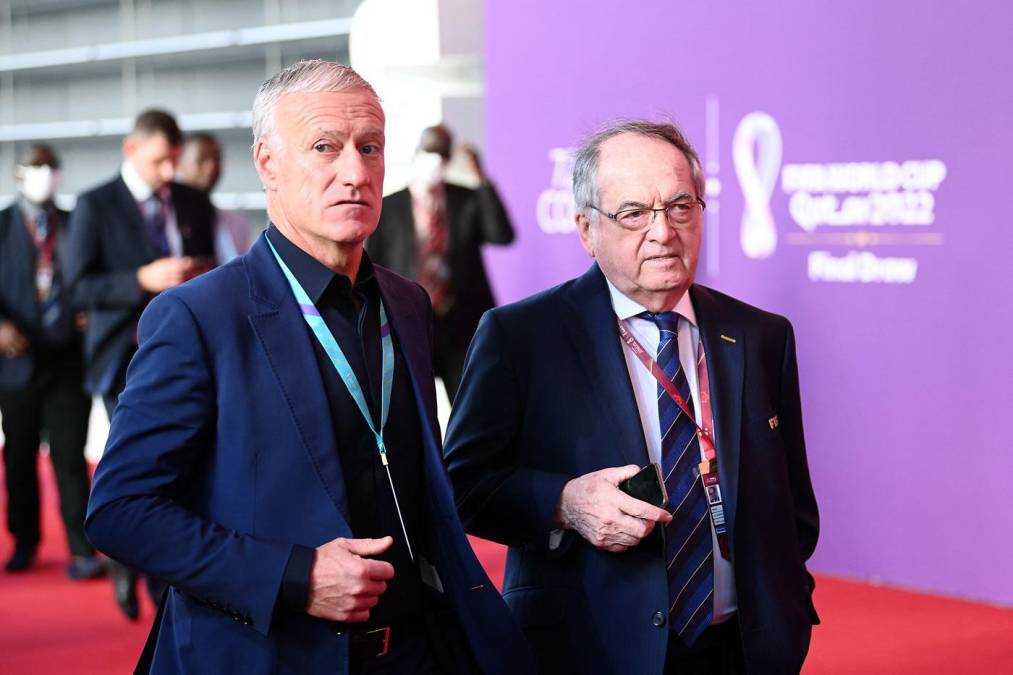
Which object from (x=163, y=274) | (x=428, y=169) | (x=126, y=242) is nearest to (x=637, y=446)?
(x=163, y=274)

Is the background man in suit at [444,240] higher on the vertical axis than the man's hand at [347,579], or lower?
higher

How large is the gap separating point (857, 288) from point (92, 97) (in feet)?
28.2

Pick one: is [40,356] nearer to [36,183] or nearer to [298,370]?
[36,183]

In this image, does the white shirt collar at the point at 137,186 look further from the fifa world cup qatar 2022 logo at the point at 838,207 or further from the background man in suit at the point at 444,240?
the fifa world cup qatar 2022 logo at the point at 838,207

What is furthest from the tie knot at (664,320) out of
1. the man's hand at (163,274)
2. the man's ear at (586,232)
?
the man's hand at (163,274)

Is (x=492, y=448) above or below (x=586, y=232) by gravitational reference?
below

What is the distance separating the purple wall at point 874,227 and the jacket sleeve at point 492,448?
10.8ft

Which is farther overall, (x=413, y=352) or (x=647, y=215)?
(x=647, y=215)

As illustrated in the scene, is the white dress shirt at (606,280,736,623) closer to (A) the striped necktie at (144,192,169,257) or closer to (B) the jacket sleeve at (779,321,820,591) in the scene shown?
(B) the jacket sleeve at (779,321,820,591)

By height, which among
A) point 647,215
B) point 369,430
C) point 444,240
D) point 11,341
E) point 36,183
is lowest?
point 11,341

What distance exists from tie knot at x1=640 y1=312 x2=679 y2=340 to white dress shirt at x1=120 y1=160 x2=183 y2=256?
10.3 ft

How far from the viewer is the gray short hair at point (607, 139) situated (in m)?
2.36

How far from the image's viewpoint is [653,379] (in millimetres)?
2344

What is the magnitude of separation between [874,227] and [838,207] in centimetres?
19
